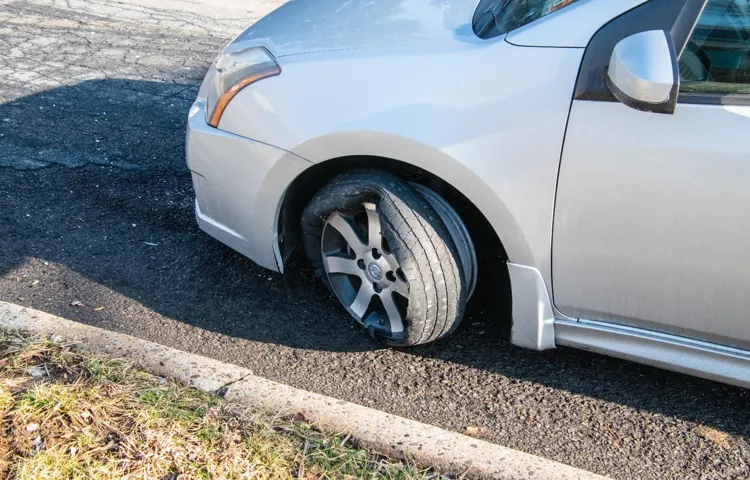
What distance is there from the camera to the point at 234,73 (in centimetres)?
305

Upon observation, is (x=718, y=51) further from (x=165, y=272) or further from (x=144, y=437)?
(x=165, y=272)

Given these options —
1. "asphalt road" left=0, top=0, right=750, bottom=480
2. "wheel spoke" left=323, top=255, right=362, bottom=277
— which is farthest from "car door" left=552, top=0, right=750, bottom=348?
"wheel spoke" left=323, top=255, right=362, bottom=277

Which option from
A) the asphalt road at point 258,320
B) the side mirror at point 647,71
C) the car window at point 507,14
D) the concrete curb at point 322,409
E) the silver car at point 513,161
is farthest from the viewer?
the asphalt road at point 258,320

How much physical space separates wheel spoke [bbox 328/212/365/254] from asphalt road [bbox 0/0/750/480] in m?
0.43

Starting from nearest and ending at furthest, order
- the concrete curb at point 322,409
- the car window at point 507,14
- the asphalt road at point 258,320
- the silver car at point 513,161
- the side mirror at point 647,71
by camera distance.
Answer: the side mirror at point 647,71 → the silver car at point 513,161 → the concrete curb at point 322,409 → the car window at point 507,14 → the asphalt road at point 258,320

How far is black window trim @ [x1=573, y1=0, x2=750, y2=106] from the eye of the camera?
2.36m

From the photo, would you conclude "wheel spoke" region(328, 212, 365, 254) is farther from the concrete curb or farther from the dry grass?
the dry grass

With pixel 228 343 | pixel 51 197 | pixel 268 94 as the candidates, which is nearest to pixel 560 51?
pixel 268 94

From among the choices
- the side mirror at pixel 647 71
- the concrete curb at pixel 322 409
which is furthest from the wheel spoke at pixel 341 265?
the side mirror at pixel 647 71

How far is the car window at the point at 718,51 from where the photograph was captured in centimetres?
234

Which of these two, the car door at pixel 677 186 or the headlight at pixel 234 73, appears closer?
the car door at pixel 677 186

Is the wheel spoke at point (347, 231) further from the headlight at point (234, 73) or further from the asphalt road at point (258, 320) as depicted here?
the headlight at point (234, 73)

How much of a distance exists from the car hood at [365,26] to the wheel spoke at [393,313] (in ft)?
3.08

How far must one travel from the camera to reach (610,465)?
2561 millimetres
